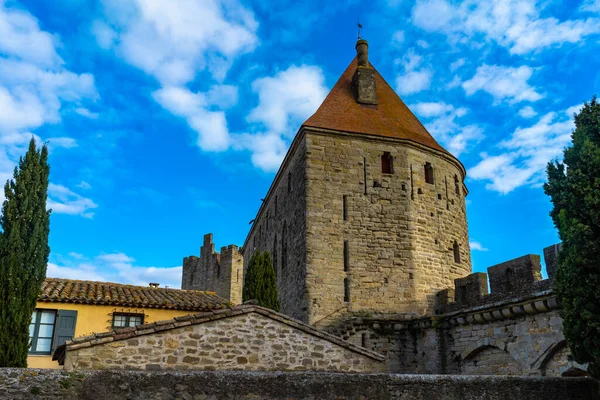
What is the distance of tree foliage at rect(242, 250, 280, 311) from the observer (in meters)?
17.1

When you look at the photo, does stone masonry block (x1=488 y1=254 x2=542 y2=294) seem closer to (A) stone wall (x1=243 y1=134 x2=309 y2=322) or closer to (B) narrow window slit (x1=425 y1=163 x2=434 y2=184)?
(B) narrow window slit (x1=425 y1=163 x2=434 y2=184)

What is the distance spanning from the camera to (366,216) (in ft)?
65.3

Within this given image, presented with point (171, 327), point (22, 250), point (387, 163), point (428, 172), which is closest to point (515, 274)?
point (428, 172)

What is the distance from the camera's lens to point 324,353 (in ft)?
34.7

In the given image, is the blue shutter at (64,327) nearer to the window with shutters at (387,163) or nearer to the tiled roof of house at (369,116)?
the tiled roof of house at (369,116)

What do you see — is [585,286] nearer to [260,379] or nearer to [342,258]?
[260,379]

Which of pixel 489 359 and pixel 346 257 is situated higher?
pixel 346 257

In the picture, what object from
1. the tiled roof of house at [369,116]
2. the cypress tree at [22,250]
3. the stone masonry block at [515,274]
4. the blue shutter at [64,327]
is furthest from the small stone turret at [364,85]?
the blue shutter at [64,327]

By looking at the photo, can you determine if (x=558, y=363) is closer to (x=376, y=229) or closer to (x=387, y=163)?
(x=376, y=229)

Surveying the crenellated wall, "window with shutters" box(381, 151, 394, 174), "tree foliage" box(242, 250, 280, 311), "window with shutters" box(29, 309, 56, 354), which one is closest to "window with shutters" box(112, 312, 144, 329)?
"window with shutters" box(29, 309, 56, 354)

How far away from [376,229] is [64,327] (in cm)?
1135

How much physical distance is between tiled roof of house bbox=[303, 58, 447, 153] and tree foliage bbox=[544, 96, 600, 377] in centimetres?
1202

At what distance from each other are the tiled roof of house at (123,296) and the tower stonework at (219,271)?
2094 cm

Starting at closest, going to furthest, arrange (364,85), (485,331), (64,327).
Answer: (64,327)
(485,331)
(364,85)
